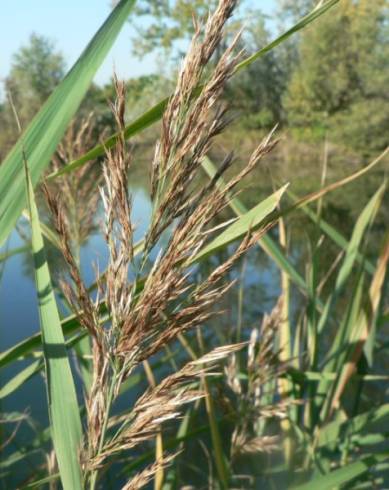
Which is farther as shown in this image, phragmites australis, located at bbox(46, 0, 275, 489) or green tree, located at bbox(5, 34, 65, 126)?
green tree, located at bbox(5, 34, 65, 126)

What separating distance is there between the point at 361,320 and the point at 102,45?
71 cm

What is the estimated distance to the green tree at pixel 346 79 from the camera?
57.0 ft

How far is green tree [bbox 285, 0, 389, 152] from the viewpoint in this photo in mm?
17359

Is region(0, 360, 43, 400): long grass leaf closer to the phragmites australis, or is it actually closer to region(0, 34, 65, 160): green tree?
the phragmites australis

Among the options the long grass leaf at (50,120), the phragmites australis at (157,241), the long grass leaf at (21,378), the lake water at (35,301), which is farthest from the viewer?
the lake water at (35,301)

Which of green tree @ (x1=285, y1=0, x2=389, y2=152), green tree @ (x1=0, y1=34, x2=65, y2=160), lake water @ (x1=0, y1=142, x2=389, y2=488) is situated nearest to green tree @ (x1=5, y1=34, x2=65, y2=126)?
green tree @ (x1=0, y1=34, x2=65, y2=160)

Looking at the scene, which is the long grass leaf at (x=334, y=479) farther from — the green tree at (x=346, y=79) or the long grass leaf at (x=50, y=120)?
the green tree at (x=346, y=79)

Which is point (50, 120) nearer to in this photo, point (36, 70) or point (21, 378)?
point (21, 378)

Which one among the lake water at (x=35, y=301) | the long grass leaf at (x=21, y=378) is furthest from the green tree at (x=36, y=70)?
the long grass leaf at (x=21, y=378)

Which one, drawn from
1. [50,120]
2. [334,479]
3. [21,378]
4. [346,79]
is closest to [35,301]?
[21,378]

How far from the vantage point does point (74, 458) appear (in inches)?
18.4

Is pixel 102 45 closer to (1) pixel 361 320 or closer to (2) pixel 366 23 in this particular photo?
(1) pixel 361 320

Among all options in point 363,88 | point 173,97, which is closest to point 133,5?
point 173,97

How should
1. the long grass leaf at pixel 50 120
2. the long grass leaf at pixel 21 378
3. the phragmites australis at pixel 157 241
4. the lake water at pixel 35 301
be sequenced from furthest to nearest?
the lake water at pixel 35 301
the long grass leaf at pixel 21 378
the long grass leaf at pixel 50 120
the phragmites australis at pixel 157 241
